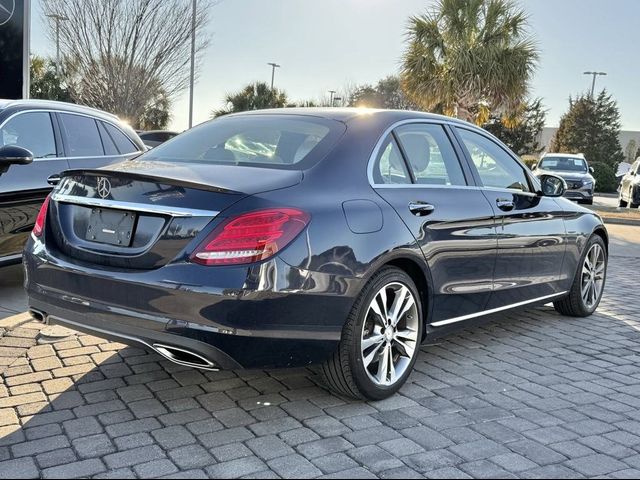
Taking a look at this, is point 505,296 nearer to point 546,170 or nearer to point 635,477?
point 635,477

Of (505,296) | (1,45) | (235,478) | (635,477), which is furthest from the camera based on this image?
(1,45)

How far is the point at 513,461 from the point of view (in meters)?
2.96

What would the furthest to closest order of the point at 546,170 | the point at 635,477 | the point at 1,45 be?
1. the point at 546,170
2. the point at 1,45
3. the point at 635,477

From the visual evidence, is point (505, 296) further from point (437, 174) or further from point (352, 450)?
point (352, 450)

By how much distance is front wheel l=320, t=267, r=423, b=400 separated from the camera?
3.34m

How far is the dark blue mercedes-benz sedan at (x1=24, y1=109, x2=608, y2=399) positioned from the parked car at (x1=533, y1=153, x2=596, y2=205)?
17871mm

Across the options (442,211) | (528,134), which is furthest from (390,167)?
(528,134)

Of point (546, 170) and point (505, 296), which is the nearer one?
point (505, 296)

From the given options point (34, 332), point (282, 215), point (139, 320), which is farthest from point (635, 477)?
point (34, 332)

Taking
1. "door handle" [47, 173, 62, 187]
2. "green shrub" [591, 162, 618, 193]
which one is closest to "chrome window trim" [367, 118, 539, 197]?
"door handle" [47, 173, 62, 187]

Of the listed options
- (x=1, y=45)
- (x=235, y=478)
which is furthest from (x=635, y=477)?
(x=1, y=45)

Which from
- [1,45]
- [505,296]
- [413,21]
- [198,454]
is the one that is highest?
[413,21]

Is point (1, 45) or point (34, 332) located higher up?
point (1, 45)

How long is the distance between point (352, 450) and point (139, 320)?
1110 millimetres
